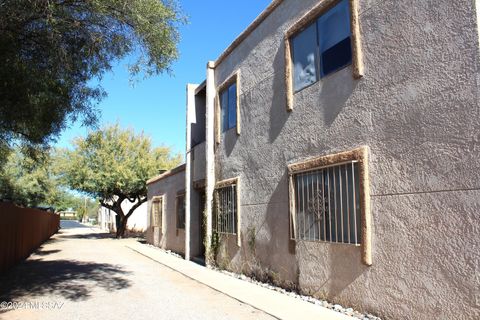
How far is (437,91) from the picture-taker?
20.1 ft

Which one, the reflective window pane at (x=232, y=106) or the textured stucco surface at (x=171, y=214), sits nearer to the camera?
the reflective window pane at (x=232, y=106)

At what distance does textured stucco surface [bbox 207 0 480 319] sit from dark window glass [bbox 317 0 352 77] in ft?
0.84

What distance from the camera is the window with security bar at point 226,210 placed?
12445 mm

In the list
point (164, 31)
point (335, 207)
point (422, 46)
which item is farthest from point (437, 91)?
point (164, 31)

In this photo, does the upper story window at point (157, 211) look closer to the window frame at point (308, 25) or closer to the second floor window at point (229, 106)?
the second floor window at point (229, 106)

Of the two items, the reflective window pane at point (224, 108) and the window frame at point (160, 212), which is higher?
the reflective window pane at point (224, 108)

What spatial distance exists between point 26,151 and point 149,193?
40.1 ft

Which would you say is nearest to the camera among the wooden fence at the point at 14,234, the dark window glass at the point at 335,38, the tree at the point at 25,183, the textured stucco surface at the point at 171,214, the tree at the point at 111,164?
the dark window glass at the point at 335,38

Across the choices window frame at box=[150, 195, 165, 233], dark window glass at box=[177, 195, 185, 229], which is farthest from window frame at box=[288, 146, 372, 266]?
window frame at box=[150, 195, 165, 233]

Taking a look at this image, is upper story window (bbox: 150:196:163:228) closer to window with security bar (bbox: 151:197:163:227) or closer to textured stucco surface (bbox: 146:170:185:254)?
window with security bar (bbox: 151:197:163:227)

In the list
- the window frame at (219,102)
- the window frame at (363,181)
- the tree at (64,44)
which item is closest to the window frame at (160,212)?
the window frame at (219,102)

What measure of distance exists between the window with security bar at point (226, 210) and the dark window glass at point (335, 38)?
4.97m

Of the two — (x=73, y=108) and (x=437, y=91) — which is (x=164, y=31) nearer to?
(x=73, y=108)

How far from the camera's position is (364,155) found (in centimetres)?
728
